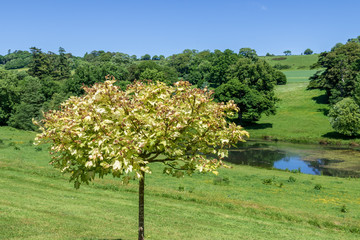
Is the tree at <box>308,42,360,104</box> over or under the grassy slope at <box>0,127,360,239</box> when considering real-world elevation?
over

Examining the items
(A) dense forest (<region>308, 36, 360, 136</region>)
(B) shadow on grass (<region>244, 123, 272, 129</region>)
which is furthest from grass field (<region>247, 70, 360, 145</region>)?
(A) dense forest (<region>308, 36, 360, 136</region>)

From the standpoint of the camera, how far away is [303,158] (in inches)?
2415

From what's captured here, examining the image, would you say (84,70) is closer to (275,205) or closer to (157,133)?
(275,205)

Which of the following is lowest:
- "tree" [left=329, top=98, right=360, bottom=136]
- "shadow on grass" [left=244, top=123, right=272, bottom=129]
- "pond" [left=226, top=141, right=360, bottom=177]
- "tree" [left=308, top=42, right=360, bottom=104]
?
"pond" [left=226, top=141, right=360, bottom=177]

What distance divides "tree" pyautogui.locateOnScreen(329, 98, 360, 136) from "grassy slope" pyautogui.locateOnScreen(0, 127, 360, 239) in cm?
4623

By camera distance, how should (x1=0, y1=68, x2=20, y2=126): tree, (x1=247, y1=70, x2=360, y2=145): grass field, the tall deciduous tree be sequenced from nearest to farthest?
1. (x1=247, y1=70, x2=360, y2=145): grass field
2. (x1=0, y1=68, x2=20, y2=126): tree
3. the tall deciduous tree

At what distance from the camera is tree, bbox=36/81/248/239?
9.52 metres

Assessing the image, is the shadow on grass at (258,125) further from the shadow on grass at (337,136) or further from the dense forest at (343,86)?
the dense forest at (343,86)

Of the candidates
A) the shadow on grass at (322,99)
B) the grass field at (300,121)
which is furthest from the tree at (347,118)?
the shadow on grass at (322,99)

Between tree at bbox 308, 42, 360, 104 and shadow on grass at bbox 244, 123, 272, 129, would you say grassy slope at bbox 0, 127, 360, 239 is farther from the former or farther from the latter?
tree at bbox 308, 42, 360, 104

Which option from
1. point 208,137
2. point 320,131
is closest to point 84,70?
point 320,131

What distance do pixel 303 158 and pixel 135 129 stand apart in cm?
5670

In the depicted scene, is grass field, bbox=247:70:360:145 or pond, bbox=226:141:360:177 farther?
grass field, bbox=247:70:360:145

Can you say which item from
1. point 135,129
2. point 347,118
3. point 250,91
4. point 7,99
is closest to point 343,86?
point 347,118
